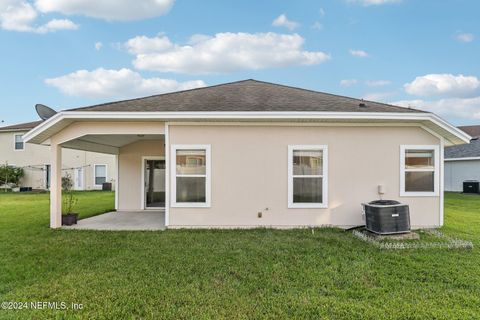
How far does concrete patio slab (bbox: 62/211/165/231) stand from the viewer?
351 inches

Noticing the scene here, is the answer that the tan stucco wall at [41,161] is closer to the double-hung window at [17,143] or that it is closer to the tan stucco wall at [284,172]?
the double-hung window at [17,143]

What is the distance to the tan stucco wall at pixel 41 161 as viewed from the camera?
2462 centimetres

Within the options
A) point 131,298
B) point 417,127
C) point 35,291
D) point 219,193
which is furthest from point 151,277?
point 417,127

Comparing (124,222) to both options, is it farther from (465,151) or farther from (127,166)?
(465,151)

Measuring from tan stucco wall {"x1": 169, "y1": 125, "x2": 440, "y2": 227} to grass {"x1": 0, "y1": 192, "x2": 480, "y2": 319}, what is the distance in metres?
0.98

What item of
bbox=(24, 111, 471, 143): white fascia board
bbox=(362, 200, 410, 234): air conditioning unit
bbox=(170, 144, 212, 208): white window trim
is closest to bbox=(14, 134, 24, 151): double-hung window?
bbox=(24, 111, 471, 143): white fascia board

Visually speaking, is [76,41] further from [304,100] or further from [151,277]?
[151,277]

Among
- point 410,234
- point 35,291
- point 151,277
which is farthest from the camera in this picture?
point 410,234

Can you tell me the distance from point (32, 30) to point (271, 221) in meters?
16.0

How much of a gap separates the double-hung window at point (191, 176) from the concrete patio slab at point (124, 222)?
3.61 feet

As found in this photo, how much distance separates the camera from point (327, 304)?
12.7 feet

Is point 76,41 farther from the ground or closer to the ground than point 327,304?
farther from the ground

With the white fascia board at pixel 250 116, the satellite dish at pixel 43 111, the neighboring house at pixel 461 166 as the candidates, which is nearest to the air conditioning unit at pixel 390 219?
the white fascia board at pixel 250 116

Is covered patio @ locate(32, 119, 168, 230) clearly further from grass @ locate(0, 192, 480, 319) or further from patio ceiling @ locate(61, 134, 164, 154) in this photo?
grass @ locate(0, 192, 480, 319)
